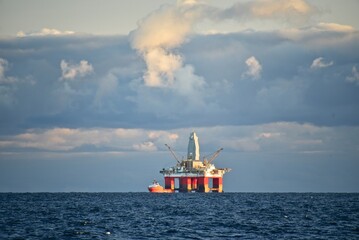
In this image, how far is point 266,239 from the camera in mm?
86750

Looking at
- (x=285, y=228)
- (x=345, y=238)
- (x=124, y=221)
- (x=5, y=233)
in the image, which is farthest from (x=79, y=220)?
(x=345, y=238)

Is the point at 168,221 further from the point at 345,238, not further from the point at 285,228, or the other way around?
the point at 345,238

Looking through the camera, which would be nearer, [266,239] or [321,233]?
[266,239]

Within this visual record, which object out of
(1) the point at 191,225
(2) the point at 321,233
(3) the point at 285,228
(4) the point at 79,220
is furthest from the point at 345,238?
(4) the point at 79,220

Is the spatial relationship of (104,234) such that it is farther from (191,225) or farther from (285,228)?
(285,228)

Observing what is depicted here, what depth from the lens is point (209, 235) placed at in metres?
90.2

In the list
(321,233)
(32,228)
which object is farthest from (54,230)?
(321,233)

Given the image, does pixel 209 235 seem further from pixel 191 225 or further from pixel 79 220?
pixel 79 220

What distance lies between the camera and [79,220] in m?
115

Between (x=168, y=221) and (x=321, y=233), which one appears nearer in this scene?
(x=321, y=233)

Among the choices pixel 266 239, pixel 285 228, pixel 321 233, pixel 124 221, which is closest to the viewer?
pixel 266 239

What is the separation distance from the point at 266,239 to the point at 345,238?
976 centimetres

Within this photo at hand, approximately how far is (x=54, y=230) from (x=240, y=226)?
2677 cm

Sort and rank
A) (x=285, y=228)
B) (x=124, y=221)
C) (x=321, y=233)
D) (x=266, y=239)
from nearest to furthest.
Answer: (x=266, y=239) → (x=321, y=233) → (x=285, y=228) → (x=124, y=221)
